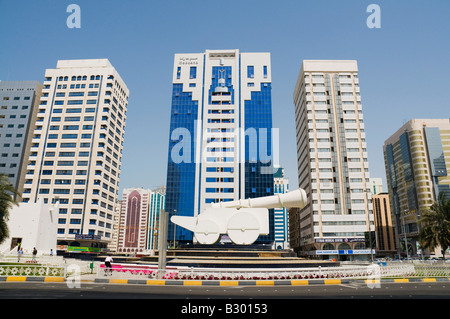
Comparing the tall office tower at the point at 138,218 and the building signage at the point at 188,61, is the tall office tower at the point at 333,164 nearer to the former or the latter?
the building signage at the point at 188,61

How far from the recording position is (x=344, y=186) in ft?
227

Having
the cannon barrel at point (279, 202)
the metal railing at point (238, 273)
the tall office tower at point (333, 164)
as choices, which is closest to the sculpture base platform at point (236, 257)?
the metal railing at point (238, 273)

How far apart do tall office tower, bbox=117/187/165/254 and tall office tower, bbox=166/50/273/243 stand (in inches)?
4152

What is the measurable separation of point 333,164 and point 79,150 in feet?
202

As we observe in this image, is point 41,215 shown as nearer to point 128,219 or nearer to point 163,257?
point 163,257

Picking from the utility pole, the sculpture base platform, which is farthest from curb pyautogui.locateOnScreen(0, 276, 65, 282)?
the sculpture base platform

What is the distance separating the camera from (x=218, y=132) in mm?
79562

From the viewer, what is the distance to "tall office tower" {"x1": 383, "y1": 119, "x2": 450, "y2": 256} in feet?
315

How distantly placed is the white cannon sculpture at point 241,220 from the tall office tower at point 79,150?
164ft

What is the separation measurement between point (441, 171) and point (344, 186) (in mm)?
48507

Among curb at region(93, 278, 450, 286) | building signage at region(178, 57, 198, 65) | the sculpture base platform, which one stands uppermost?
building signage at region(178, 57, 198, 65)

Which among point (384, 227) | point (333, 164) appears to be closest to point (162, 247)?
point (333, 164)

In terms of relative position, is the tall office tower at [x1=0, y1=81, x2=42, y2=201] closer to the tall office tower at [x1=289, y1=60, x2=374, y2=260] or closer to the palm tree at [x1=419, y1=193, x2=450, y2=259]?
the tall office tower at [x1=289, y1=60, x2=374, y2=260]

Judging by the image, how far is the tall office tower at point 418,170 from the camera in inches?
3784
